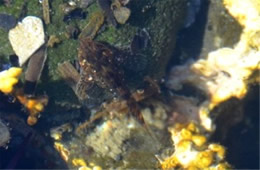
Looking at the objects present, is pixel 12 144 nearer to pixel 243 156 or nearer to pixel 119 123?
pixel 119 123

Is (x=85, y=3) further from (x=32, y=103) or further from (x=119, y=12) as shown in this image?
(x=32, y=103)

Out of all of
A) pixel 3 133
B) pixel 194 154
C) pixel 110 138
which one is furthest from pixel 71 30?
pixel 194 154

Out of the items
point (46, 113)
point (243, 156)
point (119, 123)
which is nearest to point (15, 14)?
point (46, 113)

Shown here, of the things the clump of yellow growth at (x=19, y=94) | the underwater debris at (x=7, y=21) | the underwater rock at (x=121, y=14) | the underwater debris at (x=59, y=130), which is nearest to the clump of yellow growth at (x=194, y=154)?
the underwater debris at (x=59, y=130)

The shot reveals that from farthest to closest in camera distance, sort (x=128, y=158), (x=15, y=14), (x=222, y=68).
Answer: (x=222, y=68) → (x=128, y=158) → (x=15, y=14)

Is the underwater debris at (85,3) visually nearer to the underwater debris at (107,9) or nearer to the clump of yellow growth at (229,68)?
the underwater debris at (107,9)

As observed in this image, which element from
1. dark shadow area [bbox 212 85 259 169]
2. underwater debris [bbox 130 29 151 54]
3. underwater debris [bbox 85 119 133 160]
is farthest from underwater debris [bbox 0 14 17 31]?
dark shadow area [bbox 212 85 259 169]
